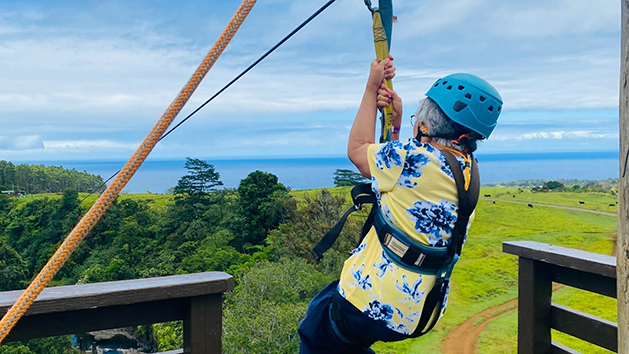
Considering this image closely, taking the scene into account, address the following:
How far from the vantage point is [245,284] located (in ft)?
64.6

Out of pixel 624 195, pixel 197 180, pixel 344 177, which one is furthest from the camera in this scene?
pixel 197 180

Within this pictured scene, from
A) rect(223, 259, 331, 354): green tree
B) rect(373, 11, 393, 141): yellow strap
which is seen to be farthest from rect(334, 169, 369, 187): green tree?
rect(373, 11, 393, 141): yellow strap

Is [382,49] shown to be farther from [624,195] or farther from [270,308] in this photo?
[270,308]

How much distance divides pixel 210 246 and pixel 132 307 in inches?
1209

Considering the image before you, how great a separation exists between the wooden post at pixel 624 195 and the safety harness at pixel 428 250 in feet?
1.35

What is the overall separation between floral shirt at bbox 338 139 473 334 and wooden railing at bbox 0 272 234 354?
1.93 feet

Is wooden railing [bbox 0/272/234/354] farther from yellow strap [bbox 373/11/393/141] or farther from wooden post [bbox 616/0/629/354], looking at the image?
wooden post [bbox 616/0/629/354]

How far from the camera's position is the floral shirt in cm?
158

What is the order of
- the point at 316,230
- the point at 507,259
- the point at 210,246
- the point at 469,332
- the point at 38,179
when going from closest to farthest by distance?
1. the point at 469,332
2. the point at 507,259
3. the point at 316,230
4. the point at 210,246
5. the point at 38,179

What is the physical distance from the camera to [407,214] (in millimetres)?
1588

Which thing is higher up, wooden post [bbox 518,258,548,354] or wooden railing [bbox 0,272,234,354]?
wooden railing [bbox 0,272,234,354]

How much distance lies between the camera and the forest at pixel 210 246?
18.7m

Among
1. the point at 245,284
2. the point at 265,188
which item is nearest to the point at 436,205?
the point at 245,284

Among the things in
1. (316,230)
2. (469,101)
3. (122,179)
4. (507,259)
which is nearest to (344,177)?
(316,230)
